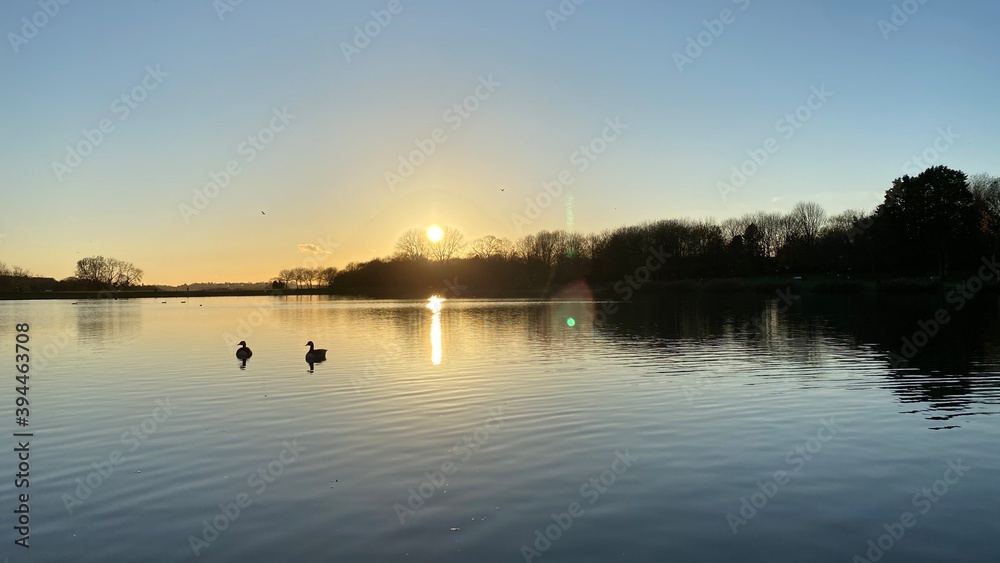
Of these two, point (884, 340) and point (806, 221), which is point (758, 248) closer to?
point (806, 221)

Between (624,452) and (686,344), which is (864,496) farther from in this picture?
(686,344)

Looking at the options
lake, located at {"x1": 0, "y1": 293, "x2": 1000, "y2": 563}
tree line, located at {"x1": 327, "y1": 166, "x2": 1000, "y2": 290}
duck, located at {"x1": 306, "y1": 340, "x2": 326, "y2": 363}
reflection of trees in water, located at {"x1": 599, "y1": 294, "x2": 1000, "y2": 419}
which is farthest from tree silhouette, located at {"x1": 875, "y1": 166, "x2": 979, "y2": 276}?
duck, located at {"x1": 306, "y1": 340, "x2": 326, "y2": 363}

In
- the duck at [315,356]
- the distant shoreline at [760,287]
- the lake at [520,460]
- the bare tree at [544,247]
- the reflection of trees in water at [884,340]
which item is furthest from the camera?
the bare tree at [544,247]

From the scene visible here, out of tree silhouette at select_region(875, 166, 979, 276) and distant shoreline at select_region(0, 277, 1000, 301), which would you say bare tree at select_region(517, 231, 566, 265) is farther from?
tree silhouette at select_region(875, 166, 979, 276)

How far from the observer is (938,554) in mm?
7871

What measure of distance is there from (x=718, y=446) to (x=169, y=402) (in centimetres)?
1477

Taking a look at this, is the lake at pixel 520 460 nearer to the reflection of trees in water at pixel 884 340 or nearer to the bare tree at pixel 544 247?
the reflection of trees in water at pixel 884 340

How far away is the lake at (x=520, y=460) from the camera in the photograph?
8461mm

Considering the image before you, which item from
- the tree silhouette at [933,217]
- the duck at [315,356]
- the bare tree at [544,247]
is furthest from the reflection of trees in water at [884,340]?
the bare tree at [544,247]

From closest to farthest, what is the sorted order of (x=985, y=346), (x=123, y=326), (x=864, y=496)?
(x=864, y=496) → (x=985, y=346) → (x=123, y=326)

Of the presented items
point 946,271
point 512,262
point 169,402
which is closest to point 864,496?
point 169,402

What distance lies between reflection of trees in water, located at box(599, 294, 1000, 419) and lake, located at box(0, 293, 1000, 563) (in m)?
0.24

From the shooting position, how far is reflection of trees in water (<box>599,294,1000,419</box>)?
18.8m

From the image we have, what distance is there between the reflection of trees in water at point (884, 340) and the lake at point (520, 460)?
24cm
